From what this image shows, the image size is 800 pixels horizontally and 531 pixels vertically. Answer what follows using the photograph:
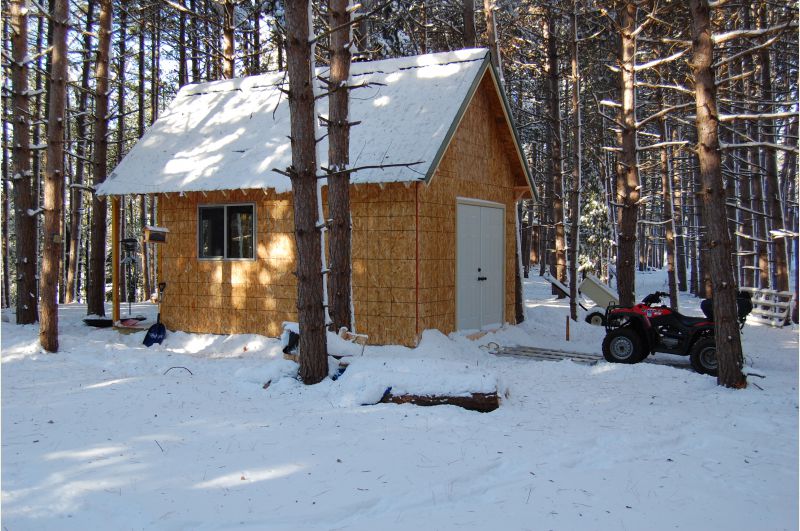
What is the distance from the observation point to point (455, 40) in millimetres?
23922

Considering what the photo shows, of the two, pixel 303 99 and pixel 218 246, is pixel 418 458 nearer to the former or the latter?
pixel 303 99

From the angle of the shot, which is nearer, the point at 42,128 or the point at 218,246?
the point at 218,246

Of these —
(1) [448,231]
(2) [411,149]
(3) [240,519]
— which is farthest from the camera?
(1) [448,231]

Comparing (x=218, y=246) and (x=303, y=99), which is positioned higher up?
(x=303, y=99)

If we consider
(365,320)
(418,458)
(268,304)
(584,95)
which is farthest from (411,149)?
(584,95)

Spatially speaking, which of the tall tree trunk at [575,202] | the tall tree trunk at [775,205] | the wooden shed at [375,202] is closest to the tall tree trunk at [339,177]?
the wooden shed at [375,202]

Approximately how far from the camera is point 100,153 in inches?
563

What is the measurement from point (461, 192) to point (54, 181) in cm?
721

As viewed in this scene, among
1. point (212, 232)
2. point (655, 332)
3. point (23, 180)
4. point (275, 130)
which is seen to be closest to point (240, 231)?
point (212, 232)

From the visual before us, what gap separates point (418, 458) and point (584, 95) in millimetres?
23758

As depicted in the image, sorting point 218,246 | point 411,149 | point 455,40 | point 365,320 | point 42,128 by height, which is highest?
point 455,40

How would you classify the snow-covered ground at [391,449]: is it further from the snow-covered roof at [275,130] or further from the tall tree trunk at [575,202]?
the tall tree trunk at [575,202]

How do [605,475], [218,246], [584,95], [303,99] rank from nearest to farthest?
[605,475] < [303,99] < [218,246] < [584,95]

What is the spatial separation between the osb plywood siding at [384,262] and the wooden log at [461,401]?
3850 millimetres
